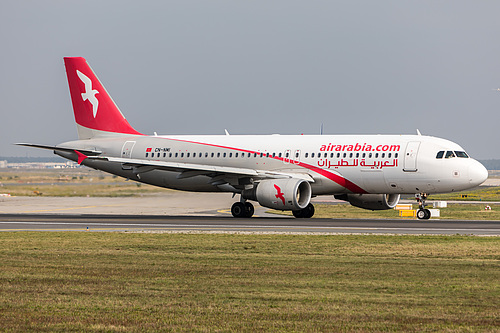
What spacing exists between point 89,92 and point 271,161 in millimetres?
12290

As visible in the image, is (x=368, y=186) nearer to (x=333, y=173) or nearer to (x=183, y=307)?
(x=333, y=173)

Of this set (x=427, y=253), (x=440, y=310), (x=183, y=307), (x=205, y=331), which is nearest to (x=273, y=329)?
(x=205, y=331)

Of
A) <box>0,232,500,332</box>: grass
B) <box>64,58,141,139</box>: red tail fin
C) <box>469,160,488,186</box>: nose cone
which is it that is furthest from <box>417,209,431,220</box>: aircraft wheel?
<box>64,58,141,139</box>: red tail fin

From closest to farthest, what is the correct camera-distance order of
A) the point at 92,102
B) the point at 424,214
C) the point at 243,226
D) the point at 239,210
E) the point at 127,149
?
the point at 243,226
the point at 424,214
the point at 239,210
the point at 127,149
the point at 92,102

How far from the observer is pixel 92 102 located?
45250 millimetres

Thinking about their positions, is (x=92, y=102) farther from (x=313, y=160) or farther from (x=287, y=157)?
(x=313, y=160)

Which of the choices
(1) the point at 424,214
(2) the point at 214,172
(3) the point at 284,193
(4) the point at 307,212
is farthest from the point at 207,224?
(1) the point at 424,214

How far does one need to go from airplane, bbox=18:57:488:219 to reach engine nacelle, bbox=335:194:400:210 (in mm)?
51

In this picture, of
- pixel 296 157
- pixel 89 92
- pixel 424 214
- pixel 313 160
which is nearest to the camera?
pixel 424 214

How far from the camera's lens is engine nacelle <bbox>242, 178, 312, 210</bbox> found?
119 feet

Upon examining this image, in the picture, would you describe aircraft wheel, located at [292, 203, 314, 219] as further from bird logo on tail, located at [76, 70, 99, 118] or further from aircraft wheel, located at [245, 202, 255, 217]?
bird logo on tail, located at [76, 70, 99, 118]

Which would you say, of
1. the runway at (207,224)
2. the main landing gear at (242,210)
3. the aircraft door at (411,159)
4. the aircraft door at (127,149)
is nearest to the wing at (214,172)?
the main landing gear at (242,210)

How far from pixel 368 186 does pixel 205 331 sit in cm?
2720

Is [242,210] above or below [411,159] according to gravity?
below
